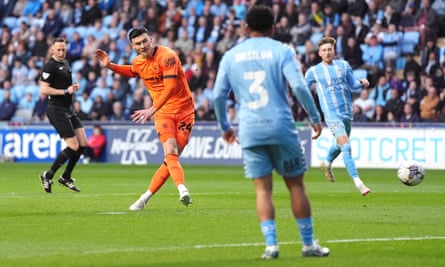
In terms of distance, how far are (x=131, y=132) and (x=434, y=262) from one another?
75.7ft

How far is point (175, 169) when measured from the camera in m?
15.0

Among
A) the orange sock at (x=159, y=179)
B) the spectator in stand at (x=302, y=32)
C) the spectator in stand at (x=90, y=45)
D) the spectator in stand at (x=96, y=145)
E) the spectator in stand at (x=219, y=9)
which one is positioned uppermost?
the orange sock at (x=159, y=179)

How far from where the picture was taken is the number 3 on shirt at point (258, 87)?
9.95m

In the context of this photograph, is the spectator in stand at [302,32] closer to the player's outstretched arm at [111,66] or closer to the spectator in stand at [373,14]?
the spectator in stand at [373,14]

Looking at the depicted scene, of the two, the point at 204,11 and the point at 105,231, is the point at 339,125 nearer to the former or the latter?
the point at 105,231

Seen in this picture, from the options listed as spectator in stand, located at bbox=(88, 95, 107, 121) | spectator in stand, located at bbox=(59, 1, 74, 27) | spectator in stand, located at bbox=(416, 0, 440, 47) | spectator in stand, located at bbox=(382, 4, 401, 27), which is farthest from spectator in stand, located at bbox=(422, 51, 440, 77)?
spectator in stand, located at bbox=(59, 1, 74, 27)

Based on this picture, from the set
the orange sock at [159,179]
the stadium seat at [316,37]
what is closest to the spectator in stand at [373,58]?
the stadium seat at [316,37]

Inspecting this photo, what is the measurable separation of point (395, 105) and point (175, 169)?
16032mm

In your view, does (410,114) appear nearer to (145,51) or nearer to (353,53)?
(353,53)

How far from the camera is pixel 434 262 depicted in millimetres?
9984

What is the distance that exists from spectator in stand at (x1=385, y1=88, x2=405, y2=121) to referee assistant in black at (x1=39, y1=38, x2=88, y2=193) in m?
12.2

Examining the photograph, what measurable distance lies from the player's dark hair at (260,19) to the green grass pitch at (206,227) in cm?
195

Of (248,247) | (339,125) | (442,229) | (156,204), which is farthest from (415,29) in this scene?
(248,247)

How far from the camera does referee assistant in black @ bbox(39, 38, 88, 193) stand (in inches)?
763
